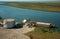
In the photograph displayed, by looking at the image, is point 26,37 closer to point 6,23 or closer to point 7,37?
point 7,37

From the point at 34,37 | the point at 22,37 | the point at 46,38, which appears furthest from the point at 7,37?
the point at 46,38

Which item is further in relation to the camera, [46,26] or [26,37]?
[46,26]

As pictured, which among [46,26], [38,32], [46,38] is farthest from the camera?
[46,26]

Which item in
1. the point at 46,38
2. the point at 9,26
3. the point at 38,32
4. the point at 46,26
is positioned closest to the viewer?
the point at 46,38

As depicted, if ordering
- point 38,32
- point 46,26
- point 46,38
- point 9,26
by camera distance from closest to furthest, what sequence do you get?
point 46,38
point 38,32
point 9,26
point 46,26

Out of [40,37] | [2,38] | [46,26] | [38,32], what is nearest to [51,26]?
[46,26]

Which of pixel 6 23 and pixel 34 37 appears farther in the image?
pixel 6 23

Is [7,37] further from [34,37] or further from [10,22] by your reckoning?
[10,22]

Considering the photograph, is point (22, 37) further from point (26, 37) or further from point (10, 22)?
point (10, 22)
